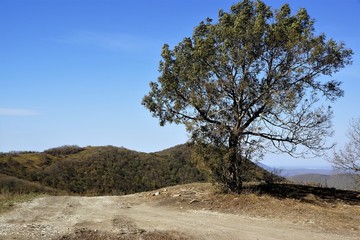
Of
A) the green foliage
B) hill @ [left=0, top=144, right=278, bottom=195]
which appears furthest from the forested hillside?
the green foliage

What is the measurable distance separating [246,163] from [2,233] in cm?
956

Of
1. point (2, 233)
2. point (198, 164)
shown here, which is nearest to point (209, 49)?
point (198, 164)

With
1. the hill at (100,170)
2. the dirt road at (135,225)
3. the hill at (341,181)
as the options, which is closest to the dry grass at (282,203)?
the dirt road at (135,225)

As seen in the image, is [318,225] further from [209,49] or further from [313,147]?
[209,49]

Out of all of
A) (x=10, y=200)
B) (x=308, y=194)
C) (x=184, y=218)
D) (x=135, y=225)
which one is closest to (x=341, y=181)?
(x=308, y=194)

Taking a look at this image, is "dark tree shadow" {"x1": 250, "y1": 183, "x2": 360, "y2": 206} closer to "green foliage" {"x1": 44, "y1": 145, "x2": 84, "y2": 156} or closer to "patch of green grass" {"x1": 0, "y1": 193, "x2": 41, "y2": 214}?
"patch of green grass" {"x1": 0, "y1": 193, "x2": 41, "y2": 214}

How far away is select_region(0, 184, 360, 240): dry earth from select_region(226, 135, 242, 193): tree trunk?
0.70 meters

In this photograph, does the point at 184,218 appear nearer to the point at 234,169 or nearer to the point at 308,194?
the point at 234,169

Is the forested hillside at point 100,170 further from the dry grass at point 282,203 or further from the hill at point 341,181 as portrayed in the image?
the dry grass at point 282,203

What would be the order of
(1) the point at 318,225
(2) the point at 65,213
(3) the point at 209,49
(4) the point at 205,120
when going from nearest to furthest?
(1) the point at 318,225 → (2) the point at 65,213 → (3) the point at 209,49 → (4) the point at 205,120

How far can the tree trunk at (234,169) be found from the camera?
15.4 meters

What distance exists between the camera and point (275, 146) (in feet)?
51.7

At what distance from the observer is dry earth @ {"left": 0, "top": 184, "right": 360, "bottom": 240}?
9.57m

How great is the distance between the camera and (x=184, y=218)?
11969mm
